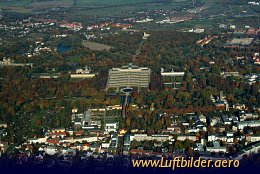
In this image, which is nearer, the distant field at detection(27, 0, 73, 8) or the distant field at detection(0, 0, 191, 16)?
the distant field at detection(0, 0, 191, 16)

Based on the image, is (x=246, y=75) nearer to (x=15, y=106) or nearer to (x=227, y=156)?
(x=227, y=156)

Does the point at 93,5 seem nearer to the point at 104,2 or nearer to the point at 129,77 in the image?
the point at 104,2

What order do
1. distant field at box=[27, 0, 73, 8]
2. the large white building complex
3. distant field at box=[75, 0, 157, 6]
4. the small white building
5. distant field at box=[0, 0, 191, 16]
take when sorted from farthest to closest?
distant field at box=[75, 0, 157, 6] → distant field at box=[27, 0, 73, 8] → distant field at box=[0, 0, 191, 16] → the large white building complex → the small white building

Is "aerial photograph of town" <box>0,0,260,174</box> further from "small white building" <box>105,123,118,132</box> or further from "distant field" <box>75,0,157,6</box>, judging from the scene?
"distant field" <box>75,0,157,6</box>

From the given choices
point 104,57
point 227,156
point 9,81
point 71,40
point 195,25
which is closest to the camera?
point 227,156

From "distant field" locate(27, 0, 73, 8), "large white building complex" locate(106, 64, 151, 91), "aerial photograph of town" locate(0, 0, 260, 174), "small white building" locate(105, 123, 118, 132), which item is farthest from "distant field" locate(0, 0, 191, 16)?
"small white building" locate(105, 123, 118, 132)

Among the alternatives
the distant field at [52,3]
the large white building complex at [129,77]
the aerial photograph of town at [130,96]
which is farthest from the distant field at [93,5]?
the large white building complex at [129,77]

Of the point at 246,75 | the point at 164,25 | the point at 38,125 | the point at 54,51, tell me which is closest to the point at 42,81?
the point at 38,125

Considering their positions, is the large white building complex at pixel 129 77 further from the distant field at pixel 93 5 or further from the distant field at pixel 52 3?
the distant field at pixel 52 3
